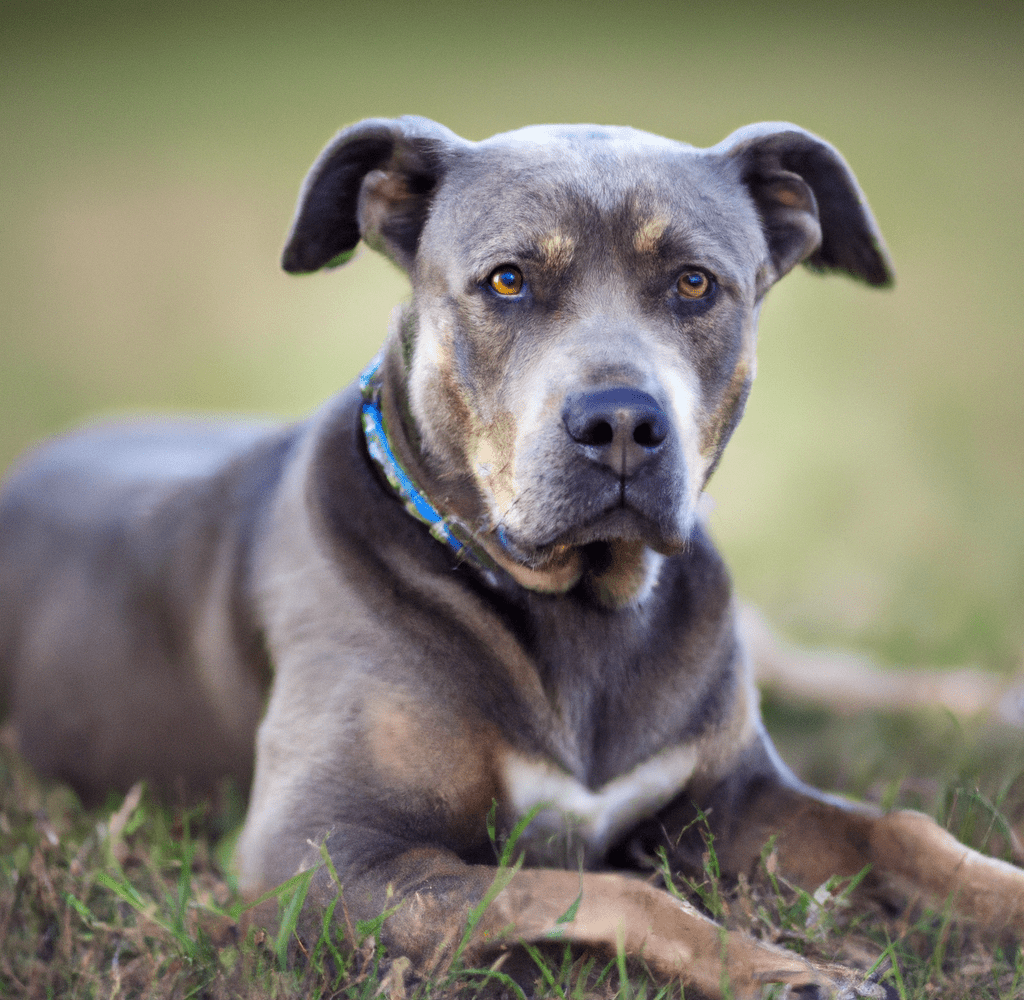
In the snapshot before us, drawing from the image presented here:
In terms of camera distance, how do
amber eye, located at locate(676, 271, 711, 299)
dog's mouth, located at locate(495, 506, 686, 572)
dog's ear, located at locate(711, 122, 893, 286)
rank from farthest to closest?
1. dog's ear, located at locate(711, 122, 893, 286)
2. amber eye, located at locate(676, 271, 711, 299)
3. dog's mouth, located at locate(495, 506, 686, 572)

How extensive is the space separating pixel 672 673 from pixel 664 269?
0.97m

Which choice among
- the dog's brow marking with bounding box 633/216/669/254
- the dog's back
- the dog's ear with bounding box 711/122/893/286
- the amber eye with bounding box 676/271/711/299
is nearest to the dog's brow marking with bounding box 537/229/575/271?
the dog's brow marking with bounding box 633/216/669/254

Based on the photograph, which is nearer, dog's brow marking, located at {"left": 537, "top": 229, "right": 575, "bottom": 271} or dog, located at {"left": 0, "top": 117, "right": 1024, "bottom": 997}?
dog, located at {"left": 0, "top": 117, "right": 1024, "bottom": 997}

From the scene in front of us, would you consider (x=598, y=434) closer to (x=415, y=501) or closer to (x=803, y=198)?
(x=415, y=501)

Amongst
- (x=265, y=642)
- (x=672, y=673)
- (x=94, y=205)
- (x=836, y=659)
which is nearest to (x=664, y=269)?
(x=672, y=673)

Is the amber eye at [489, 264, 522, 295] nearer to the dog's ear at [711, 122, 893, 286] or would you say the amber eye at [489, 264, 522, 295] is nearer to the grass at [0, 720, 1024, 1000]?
the dog's ear at [711, 122, 893, 286]

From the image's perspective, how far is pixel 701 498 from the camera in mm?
2855

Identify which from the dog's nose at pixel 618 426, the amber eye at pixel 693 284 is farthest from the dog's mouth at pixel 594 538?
the amber eye at pixel 693 284

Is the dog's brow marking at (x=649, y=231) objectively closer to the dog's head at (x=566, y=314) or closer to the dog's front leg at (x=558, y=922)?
the dog's head at (x=566, y=314)

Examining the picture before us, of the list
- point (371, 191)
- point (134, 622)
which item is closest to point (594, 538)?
point (371, 191)

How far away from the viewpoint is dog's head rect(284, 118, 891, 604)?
2436 mm

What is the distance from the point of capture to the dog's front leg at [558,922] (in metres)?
2.13

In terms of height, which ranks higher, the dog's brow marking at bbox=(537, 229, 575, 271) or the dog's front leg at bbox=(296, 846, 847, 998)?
the dog's brow marking at bbox=(537, 229, 575, 271)

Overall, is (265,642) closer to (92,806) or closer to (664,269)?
(92,806)
